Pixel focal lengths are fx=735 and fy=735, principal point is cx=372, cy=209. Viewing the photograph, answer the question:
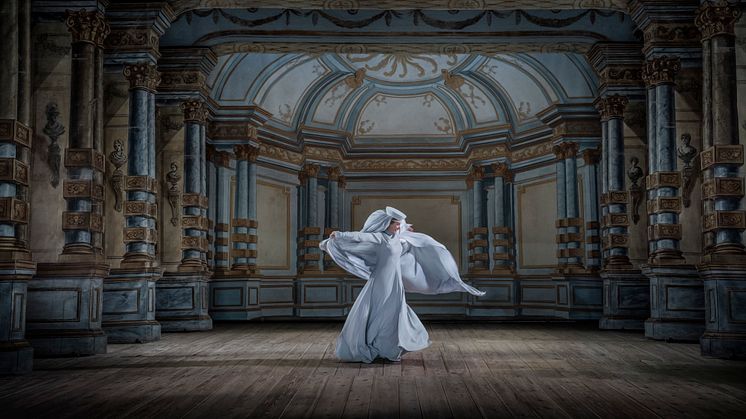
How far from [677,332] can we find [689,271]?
844 mm

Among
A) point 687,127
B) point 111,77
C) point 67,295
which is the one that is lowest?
point 67,295

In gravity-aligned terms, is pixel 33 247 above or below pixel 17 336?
above

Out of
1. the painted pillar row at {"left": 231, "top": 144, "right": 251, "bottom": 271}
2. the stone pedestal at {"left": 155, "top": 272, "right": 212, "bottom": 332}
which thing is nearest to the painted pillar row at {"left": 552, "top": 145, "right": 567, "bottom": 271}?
the painted pillar row at {"left": 231, "top": 144, "right": 251, "bottom": 271}

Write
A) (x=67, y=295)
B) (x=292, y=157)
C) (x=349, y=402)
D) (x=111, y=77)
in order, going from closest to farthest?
(x=349, y=402), (x=67, y=295), (x=111, y=77), (x=292, y=157)

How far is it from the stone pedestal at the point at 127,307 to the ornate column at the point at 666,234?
22.8 ft

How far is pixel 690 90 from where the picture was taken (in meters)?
10.3

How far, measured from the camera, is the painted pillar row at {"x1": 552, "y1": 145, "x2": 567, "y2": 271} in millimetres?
15586

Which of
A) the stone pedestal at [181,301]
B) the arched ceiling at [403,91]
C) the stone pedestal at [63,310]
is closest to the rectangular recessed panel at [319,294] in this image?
the arched ceiling at [403,91]

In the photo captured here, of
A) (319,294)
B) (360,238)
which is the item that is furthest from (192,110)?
(360,238)

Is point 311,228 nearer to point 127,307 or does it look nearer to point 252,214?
point 252,214

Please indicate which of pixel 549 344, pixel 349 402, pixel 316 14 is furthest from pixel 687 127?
pixel 349 402

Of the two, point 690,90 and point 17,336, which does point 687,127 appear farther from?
point 17,336

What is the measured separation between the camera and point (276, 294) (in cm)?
1686

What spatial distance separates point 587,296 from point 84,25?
10.5m
